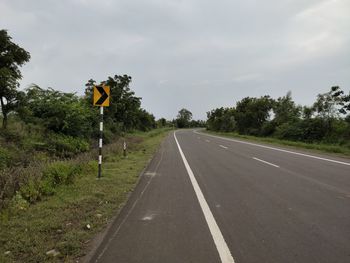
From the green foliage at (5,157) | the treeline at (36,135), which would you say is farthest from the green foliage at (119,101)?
the green foliage at (5,157)

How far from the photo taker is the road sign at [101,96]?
970 centimetres

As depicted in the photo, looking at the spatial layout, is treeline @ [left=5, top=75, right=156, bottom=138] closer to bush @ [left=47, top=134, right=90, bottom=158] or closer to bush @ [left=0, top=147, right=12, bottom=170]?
bush @ [left=47, top=134, right=90, bottom=158]

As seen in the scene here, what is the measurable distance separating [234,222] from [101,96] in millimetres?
6270

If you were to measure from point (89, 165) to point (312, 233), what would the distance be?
337 inches

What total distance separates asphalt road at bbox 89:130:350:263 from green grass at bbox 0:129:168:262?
37 centimetres

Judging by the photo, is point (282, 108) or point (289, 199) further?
point (282, 108)

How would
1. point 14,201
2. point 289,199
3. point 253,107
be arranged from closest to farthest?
point 14,201, point 289,199, point 253,107

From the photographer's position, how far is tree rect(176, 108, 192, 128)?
142 m

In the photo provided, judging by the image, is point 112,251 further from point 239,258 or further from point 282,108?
point 282,108

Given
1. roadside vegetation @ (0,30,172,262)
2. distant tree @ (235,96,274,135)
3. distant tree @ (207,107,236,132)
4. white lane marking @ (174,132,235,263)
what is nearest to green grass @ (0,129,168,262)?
roadside vegetation @ (0,30,172,262)

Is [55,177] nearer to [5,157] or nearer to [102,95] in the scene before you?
[102,95]

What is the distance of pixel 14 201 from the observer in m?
6.48

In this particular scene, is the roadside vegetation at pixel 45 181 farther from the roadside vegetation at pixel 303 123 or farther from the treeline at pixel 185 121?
the treeline at pixel 185 121

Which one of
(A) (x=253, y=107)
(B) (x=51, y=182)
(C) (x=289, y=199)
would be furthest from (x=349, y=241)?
(A) (x=253, y=107)
